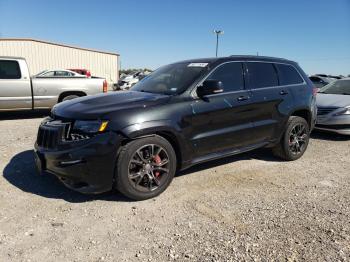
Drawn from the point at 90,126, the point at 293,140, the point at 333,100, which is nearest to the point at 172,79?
the point at 90,126

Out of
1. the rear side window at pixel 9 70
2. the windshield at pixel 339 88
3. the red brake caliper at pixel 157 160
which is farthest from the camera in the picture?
the rear side window at pixel 9 70

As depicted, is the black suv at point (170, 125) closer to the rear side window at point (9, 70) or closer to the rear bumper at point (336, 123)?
the rear bumper at point (336, 123)

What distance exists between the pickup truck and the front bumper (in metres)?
6.36

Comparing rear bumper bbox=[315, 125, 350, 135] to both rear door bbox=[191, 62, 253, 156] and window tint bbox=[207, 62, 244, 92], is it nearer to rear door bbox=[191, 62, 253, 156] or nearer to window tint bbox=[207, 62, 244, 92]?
rear door bbox=[191, 62, 253, 156]

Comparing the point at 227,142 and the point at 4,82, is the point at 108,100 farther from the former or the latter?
the point at 4,82

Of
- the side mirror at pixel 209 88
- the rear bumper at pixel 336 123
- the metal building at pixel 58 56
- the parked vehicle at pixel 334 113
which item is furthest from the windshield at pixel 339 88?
the metal building at pixel 58 56

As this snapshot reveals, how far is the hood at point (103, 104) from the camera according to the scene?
3708 millimetres

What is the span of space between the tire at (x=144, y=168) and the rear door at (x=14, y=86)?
675cm

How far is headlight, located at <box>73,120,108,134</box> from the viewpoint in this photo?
3.58 meters

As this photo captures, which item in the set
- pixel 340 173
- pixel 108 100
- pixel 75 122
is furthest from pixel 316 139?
pixel 75 122

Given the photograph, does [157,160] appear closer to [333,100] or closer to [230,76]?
[230,76]

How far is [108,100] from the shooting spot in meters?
4.13

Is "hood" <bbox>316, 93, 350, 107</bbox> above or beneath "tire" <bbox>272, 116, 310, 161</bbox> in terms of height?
above

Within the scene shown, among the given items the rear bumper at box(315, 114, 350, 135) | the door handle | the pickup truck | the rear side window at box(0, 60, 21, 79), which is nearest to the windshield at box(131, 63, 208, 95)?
Answer: the door handle
